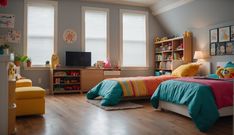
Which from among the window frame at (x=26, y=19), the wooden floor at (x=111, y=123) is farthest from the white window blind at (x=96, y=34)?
the wooden floor at (x=111, y=123)

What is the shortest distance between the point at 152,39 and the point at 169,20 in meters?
0.89

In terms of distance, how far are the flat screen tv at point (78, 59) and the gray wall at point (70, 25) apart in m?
0.21

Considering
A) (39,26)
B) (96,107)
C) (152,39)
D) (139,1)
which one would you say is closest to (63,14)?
(39,26)

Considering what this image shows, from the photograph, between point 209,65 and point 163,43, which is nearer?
point 209,65

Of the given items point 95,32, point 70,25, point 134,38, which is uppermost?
point 70,25

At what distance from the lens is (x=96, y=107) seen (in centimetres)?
454

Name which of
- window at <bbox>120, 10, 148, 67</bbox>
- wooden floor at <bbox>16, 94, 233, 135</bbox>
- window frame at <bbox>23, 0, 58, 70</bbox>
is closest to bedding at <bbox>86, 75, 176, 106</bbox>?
wooden floor at <bbox>16, 94, 233, 135</bbox>

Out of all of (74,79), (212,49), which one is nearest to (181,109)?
(212,49)

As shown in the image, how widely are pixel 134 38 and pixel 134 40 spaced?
0.07m

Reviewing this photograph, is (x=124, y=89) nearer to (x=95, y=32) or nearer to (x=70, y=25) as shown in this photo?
(x=95, y=32)

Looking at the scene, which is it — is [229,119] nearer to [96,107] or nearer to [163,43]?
[96,107]

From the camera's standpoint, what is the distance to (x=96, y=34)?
Result: 24.1ft

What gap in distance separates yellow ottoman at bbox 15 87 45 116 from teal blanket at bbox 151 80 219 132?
6.83 ft

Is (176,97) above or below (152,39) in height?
below
